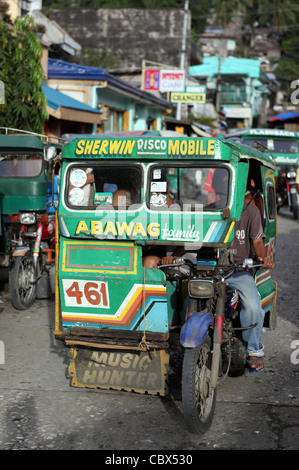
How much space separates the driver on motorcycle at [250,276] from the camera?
5402 millimetres

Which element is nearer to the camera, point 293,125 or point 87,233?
point 87,233

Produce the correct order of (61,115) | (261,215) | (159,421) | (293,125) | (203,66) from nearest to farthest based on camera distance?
(159,421), (261,215), (61,115), (293,125), (203,66)

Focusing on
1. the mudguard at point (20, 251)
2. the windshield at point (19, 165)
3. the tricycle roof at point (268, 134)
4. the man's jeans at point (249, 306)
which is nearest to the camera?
the man's jeans at point (249, 306)

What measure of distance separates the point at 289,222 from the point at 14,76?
903 cm

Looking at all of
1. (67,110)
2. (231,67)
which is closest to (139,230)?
(67,110)

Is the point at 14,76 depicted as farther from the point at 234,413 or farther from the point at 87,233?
the point at 234,413

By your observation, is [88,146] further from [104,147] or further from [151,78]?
[151,78]

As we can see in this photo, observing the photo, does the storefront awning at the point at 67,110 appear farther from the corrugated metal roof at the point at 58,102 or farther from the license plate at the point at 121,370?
the license plate at the point at 121,370

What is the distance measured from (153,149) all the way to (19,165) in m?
4.68

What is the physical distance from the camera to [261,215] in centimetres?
642

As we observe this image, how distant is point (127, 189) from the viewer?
5199 mm

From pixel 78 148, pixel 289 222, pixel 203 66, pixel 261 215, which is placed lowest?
pixel 289 222

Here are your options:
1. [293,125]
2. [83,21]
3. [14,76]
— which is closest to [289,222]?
[14,76]

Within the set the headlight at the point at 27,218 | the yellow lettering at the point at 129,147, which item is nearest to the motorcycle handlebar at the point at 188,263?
the yellow lettering at the point at 129,147
